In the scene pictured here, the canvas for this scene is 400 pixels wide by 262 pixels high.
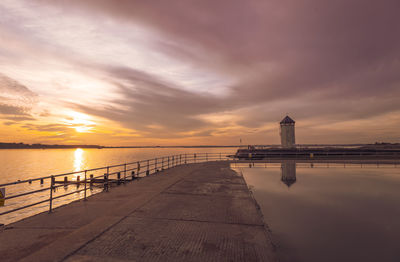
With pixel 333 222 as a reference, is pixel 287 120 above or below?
above

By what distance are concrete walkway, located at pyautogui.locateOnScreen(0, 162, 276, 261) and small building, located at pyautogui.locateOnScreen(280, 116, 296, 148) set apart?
47.9 m

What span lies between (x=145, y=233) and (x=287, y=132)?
173 ft

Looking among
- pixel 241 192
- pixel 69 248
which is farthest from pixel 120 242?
pixel 241 192

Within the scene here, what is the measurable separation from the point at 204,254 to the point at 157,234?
1469mm

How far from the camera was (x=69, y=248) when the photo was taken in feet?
14.5

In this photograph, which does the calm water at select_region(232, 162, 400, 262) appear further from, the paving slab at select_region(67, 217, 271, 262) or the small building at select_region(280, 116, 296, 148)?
the small building at select_region(280, 116, 296, 148)

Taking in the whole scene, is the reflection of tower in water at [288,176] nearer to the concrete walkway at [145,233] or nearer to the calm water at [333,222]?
the calm water at [333,222]

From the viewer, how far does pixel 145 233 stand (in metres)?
5.27

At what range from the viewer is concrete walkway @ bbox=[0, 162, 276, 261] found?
430 centimetres

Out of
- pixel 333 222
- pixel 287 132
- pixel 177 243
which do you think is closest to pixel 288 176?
pixel 333 222

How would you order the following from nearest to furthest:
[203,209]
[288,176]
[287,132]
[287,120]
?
[203,209], [288,176], [287,120], [287,132]

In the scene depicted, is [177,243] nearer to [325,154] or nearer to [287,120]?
[287,120]

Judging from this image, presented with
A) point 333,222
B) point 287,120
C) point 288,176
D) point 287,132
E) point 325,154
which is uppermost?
point 287,120

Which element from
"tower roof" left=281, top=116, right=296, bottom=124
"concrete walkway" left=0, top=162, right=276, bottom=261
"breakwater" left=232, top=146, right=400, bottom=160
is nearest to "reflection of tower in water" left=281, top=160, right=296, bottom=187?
"concrete walkway" left=0, top=162, right=276, bottom=261
